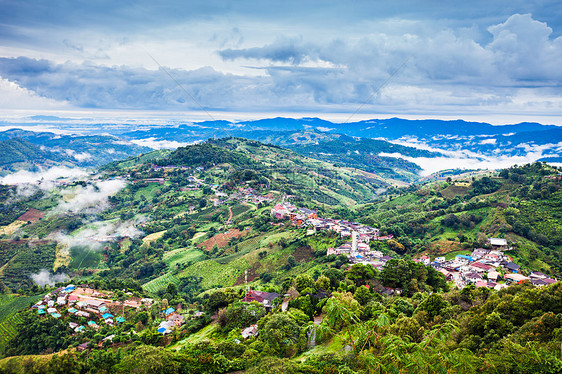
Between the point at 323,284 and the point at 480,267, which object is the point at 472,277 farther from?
the point at 323,284

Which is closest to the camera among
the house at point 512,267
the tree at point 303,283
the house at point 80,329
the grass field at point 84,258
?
the tree at point 303,283

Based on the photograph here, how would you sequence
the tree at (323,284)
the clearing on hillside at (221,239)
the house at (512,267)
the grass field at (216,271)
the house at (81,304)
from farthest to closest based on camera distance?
the clearing on hillside at (221,239), the grass field at (216,271), the house at (512,267), the house at (81,304), the tree at (323,284)

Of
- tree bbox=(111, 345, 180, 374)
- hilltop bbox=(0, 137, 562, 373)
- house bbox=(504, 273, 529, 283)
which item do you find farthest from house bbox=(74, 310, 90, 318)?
house bbox=(504, 273, 529, 283)

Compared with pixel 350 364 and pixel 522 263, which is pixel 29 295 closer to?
pixel 350 364

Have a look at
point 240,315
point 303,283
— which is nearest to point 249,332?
point 240,315

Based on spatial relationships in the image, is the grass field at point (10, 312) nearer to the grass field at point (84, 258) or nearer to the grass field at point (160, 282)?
the grass field at point (160, 282)

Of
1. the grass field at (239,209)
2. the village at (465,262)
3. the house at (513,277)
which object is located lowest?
the grass field at (239,209)

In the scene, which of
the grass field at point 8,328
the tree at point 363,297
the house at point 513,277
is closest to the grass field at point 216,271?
the grass field at point 8,328
